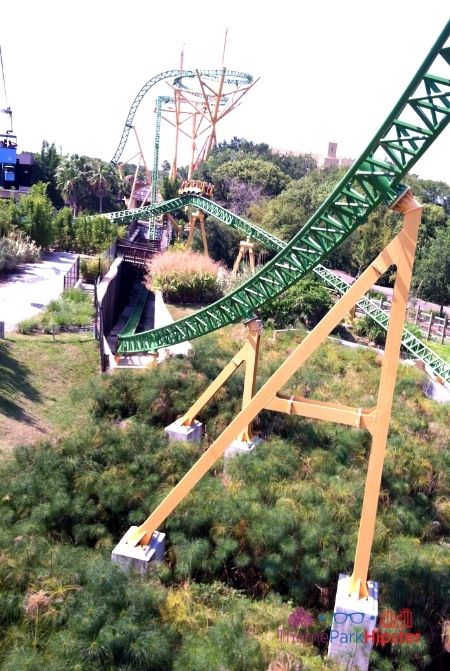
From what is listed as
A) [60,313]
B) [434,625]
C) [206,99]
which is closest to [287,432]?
[434,625]

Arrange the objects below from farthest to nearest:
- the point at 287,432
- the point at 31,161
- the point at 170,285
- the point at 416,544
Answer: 1. the point at 31,161
2. the point at 170,285
3. the point at 287,432
4. the point at 416,544

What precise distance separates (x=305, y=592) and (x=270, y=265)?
4.59m

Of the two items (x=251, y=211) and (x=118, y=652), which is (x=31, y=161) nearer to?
(x=251, y=211)

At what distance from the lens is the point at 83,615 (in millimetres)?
5332

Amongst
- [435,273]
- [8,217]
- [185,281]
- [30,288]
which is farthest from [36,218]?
[435,273]

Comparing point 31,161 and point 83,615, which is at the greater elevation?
point 31,161

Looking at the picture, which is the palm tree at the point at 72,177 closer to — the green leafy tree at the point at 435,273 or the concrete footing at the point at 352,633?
the green leafy tree at the point at 435,273

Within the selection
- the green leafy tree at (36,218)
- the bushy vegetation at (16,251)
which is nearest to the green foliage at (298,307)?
the bushy vegetation at (16,251)

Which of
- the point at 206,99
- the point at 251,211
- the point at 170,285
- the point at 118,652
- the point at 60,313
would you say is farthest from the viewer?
the point at 206,99

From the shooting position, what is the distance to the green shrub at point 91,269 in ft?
66.1

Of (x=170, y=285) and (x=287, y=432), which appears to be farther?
(x=170, y=285)

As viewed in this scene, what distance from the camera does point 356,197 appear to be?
6.98 meters

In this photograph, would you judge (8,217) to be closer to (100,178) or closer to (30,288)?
(30,288)

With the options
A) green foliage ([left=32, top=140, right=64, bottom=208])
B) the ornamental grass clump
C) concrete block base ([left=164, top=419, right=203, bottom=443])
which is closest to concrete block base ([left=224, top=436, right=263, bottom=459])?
concrete block base ([left=164, top=419, right=203, bottom=443])
